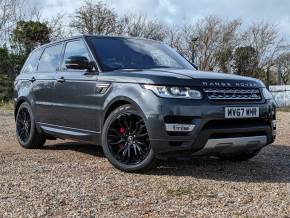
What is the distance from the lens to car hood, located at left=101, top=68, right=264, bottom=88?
5.79m

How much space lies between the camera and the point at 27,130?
854 centimetres

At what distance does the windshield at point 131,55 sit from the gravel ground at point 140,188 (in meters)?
1.25

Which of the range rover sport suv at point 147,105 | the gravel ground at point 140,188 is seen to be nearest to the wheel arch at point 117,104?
the range rover sport suv at point 147,105

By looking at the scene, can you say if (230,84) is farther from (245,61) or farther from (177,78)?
(245,61)

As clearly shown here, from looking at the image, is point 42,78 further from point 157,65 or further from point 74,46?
point 157,65

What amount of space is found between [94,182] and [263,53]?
126 feet

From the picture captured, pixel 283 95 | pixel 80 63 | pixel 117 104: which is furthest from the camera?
pixel 283 95

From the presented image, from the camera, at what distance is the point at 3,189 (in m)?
5.33

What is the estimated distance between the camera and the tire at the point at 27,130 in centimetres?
829

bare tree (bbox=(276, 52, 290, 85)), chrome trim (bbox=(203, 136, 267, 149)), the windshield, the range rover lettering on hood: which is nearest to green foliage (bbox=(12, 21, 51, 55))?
bare tree (bbox=(276, 52, 290, 85))

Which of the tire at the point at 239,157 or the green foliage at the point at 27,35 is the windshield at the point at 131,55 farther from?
the green foliage at the point at 27,35

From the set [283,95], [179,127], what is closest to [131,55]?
[179,127]

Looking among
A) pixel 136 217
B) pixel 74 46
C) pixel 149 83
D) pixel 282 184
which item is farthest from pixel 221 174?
pixel 74 46

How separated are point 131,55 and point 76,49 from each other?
33.3 inches
